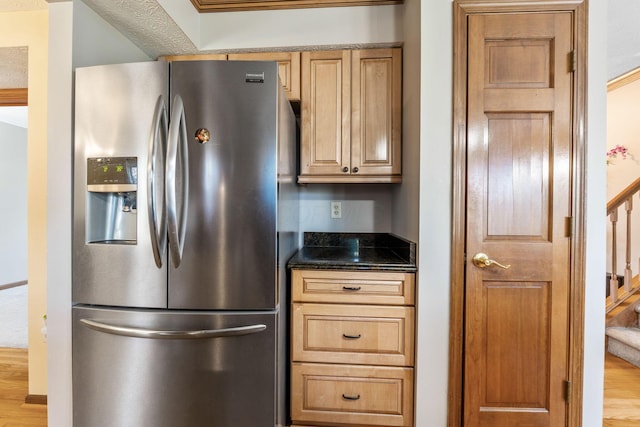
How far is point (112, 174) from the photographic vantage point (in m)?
1.31

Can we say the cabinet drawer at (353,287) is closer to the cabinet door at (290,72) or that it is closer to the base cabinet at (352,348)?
the base cabinet at (352,348)

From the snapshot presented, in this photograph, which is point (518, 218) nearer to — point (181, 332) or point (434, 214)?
point (434, 214)

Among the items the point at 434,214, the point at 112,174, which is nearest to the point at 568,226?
the point at 434,214

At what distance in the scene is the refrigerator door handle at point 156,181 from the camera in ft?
4.06

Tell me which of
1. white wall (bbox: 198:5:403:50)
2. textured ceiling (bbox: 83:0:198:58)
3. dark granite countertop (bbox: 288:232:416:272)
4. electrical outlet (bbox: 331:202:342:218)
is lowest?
dark granite countertop (bbox: 288:232:416:272)

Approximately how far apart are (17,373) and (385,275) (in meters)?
2.83

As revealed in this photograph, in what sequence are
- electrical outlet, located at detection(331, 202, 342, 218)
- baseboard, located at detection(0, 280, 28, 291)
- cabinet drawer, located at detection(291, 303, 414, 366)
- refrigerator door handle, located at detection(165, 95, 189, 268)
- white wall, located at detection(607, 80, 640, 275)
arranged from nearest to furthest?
refrigerator door handle, located at detection(165, 95, 189, 268) → cabinet drawer, located at detection(291, 303, 414, 366) → electrical outlet, located at detection(331, 202, 342, 218) → white wall, located at detection(607, 80, 640, 275) → baseboard, located at detection(0, 280, 28, 291)

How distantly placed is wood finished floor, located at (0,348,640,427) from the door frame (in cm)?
65

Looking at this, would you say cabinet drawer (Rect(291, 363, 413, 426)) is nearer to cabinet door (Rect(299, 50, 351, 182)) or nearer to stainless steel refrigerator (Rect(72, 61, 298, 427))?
stainless steel refrigerator (Rect(72, 61, 298, 427))

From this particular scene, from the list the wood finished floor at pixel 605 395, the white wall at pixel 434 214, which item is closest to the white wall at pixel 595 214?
the wood finished floor at pixel 605 395

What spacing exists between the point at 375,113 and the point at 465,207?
0.81 m

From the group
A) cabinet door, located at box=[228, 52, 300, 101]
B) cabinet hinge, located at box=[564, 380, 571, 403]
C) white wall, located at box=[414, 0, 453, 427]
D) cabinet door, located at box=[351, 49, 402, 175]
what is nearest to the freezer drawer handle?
white wall, located at box=[414, 0, 453, 427]

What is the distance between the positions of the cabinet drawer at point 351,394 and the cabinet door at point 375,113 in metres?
1.16

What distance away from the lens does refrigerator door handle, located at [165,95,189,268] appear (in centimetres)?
124
